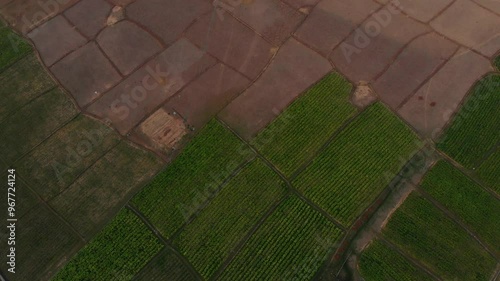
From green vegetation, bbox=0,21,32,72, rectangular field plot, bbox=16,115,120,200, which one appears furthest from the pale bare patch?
green vegetation, bbox=0,21,32,72

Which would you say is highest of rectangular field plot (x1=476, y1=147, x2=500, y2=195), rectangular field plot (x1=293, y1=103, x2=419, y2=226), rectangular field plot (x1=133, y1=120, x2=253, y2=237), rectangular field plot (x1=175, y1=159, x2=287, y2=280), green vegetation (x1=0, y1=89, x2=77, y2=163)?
green vegetation (x1=0, y1=89, x2=77, y2=163)

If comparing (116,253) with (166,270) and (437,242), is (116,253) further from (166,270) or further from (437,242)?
(437,242)

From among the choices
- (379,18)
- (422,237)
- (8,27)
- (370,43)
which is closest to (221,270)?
(422,237)

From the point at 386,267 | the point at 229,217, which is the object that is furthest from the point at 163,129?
the point at 386,267

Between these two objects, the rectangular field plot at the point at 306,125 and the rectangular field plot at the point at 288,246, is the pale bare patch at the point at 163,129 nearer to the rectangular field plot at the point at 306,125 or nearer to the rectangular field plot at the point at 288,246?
the rectangular field plot at the point at 306,125

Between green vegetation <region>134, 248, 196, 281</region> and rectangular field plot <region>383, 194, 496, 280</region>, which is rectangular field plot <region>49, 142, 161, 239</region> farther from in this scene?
rectangular field plot <region>383, 194, 496, 280</region>

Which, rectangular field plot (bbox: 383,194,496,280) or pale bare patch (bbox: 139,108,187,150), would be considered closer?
rectangular field plot (bbox: 383,194,496,280)
